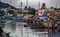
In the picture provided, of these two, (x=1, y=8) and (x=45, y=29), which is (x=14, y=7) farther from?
(x=45, y=29)

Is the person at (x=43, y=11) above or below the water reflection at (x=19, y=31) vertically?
above

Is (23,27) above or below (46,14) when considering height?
below

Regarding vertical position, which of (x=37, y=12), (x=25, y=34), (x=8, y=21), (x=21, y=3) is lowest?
(x=25, y=34)

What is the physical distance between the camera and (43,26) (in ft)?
8.13

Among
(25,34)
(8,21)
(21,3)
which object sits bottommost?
(25,34)

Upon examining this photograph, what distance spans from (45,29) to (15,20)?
61 cm

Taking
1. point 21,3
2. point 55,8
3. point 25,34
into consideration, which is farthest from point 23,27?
point 55,8

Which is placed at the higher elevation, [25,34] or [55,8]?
[55,8]

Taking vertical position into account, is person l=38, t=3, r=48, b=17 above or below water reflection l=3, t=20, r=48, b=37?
above

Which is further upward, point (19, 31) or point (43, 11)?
point (43, 11)

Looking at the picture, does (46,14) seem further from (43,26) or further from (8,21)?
(8,21)

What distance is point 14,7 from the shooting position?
2.53m

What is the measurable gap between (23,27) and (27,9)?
362 mm

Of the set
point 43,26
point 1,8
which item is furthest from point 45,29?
point 1,8
